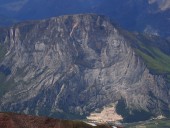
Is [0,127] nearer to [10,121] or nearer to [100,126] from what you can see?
[10,121]

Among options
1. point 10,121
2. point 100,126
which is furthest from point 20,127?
point 100,126

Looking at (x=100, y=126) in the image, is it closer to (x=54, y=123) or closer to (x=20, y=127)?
(x=54, y=123)

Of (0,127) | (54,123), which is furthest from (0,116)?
(54,123)

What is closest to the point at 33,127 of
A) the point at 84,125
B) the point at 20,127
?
the point at 20,127

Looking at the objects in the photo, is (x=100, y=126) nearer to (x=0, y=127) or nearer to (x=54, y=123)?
(x=54, y=123)

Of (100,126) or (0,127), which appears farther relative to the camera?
(100,126)

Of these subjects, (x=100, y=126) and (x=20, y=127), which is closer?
(x=20, y=127)

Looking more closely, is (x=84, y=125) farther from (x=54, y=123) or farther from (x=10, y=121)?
(x=10, y=121)
